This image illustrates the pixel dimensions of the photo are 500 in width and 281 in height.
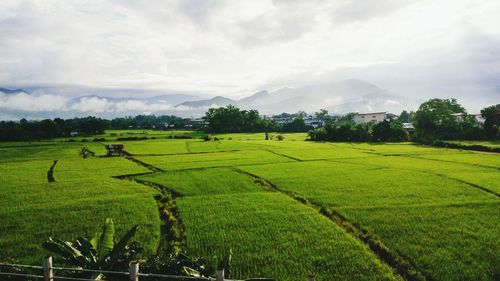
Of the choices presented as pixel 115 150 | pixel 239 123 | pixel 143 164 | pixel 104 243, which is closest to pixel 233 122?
pixel 239 123

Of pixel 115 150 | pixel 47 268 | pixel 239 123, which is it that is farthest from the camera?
pixel 239 123

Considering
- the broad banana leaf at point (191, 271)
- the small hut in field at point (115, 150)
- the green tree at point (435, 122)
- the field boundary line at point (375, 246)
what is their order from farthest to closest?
the green tree at point (435, 122)
the small hut in field at point (115, 150)
the field boundary line at point (375, 246)
the broad banana leaf at point (191, 271)

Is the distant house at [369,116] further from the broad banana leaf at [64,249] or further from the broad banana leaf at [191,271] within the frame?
the broad banana leaf at [64,249]

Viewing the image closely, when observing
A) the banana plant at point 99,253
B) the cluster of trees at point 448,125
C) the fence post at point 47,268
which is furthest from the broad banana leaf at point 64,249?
the cluster of trees at point 448,125

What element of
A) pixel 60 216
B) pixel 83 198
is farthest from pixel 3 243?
pixel 83 198

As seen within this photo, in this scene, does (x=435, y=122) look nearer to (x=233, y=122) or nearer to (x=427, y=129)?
(x=427, y=129)

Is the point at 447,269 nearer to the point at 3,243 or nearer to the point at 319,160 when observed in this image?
the point at 3,243
